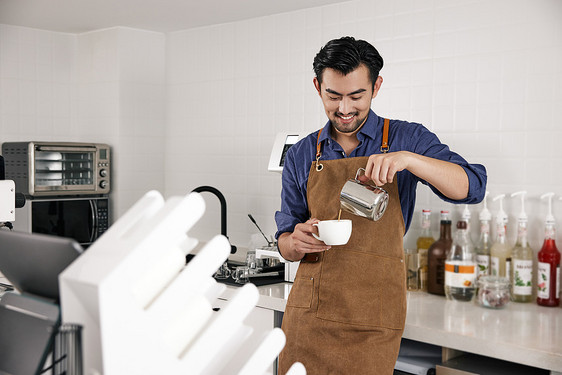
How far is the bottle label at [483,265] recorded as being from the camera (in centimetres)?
262

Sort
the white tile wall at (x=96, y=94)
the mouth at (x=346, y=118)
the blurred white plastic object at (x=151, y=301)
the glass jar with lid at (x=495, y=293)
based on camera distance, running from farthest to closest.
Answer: the white tile wall at (x=96, y=94) → the glass jar with lid at (x=495, y=293) → the mouth at (x=346, y=118) → the blurred white plastic object at (x=151, y=301)

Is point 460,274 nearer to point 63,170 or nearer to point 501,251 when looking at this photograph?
point 501,251

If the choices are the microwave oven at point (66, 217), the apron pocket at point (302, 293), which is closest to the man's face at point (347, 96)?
the apron pocket at point (302, 293)

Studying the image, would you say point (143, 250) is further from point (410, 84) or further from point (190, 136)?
point (190, 136)

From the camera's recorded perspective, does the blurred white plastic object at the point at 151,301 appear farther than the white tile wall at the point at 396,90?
No

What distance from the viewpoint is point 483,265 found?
2.63 metres

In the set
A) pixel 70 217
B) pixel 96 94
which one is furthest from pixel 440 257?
pixel 96 94

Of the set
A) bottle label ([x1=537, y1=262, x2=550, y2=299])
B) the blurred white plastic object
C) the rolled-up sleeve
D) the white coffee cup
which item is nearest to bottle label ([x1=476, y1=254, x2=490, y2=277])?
bottle label ([x1=537, y1=262, x2=550, y2=299])

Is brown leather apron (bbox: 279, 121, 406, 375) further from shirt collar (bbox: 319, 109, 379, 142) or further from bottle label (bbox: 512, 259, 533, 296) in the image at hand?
bottle label (bbox: 512, 259, 533, 296)

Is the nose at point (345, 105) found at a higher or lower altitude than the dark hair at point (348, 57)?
lower

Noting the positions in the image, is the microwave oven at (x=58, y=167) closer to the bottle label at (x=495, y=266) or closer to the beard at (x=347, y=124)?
the beard at (x=347, y=124)

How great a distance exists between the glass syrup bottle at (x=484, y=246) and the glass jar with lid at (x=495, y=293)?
0.16 metres

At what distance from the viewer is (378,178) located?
1.62 metres

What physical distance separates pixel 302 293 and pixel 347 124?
0.58 metres
